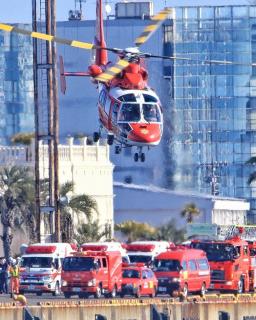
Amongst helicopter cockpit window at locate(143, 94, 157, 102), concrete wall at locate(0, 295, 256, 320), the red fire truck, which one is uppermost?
helicopter cockpit window at locate(143, 94, 157, 102)

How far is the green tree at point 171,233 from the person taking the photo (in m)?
122

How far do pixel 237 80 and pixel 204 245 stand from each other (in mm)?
104500

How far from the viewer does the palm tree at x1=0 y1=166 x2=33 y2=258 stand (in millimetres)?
119688

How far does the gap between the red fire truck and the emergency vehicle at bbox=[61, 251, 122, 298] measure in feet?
20.0

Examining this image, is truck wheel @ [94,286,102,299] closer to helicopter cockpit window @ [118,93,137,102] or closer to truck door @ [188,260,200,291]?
truck door @ [188,260,200,291]

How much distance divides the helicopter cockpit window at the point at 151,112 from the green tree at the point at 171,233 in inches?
1249

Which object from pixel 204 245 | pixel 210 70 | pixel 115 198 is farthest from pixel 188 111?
pixel 204 245

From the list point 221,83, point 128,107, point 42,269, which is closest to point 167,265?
point 42,269

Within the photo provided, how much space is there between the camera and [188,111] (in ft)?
620

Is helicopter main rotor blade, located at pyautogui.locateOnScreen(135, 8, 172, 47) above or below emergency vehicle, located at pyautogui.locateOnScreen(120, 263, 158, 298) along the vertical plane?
above

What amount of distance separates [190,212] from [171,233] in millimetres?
16764

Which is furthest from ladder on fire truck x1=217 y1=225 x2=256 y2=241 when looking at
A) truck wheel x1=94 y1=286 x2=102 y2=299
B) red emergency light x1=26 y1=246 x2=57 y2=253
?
truck wheel x1=94 y1=286 x2=102 y2=299

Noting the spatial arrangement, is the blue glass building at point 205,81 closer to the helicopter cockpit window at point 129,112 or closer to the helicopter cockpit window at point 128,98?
the helicopter cockpit window at point 128,98

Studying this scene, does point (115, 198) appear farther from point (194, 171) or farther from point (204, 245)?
point (204, 245)
